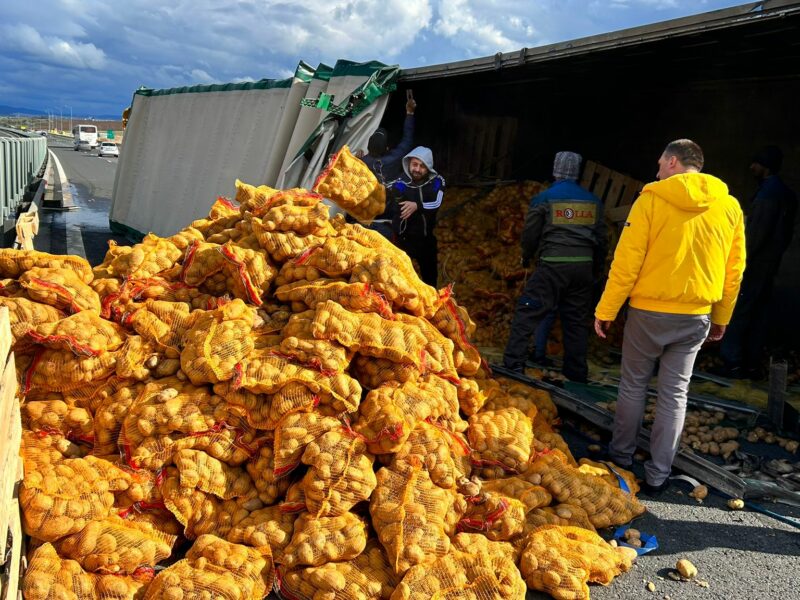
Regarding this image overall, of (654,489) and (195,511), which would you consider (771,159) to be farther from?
(195,511)

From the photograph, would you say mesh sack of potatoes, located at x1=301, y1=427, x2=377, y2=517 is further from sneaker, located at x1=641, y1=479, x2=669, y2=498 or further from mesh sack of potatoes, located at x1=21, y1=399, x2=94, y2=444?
sneaker, located at x1=641, y1=479, x2=669, y2=498

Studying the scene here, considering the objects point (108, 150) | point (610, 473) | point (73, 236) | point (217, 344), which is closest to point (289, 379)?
point (217, 344)

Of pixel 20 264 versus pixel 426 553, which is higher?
pixel 20 264

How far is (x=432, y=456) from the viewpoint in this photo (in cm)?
372

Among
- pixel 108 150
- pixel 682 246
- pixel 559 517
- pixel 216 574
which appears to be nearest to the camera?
pixel 216 574

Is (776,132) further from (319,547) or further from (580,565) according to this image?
(319,547)

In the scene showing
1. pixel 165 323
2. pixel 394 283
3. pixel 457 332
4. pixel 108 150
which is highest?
pixel 108 150

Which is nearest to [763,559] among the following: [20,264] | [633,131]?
[20,264]

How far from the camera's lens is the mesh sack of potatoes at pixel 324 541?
3268 mm

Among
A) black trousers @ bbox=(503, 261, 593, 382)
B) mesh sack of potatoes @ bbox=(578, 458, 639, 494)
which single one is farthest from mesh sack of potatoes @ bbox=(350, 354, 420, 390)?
black trousers @ bbox=(503, 261, 593, 382)

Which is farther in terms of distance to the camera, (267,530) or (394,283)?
(394,283)

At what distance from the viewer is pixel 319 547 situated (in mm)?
3271

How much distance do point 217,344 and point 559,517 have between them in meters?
2.38

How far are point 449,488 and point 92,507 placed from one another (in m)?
1.98
